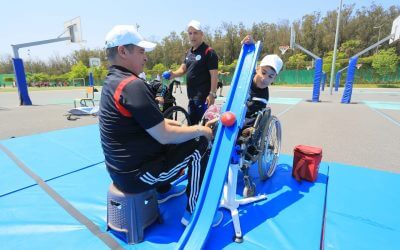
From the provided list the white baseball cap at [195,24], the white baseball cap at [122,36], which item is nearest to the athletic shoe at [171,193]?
the white baseball cap at [122,36]

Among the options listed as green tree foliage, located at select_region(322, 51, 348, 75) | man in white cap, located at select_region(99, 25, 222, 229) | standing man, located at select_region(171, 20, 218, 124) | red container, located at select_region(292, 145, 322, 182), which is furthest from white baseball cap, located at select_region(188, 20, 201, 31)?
green tree foliage, located at select_region(322, 51, 348, 75)

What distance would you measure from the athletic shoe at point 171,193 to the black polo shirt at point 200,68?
1.17 metres

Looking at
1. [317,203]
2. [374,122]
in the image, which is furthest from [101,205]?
[374,122]

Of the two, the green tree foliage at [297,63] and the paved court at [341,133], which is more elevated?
the green tree foliage at [297,63]

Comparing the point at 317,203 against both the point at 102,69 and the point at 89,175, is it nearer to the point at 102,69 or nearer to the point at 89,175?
the point at 89,175

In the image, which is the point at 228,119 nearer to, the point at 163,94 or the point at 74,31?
the point at 163,94

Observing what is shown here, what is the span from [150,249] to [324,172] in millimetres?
2242

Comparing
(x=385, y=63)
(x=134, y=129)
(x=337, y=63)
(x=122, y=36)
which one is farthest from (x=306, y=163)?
(x=337, y=63)

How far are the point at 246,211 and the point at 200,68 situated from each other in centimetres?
177

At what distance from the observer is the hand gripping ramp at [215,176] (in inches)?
64.7

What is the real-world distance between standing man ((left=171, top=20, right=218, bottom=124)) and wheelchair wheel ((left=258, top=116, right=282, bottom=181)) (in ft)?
2.67

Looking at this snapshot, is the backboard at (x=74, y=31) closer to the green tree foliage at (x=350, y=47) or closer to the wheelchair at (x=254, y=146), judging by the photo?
the wheelchair at (x=254, y=146)

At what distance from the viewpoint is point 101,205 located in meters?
2.18

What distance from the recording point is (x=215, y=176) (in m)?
1.81
